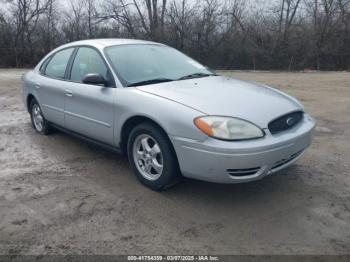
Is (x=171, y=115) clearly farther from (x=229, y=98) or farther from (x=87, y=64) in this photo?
(x=87, y=64)

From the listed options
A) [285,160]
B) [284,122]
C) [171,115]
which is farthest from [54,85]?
[285,160]

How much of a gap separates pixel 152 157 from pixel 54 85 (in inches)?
87.2

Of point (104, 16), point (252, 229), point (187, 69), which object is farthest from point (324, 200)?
point (104, 16)

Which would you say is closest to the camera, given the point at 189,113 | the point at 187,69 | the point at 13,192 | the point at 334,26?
the point at 189,113

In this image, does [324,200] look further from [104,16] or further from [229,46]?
[104,16]

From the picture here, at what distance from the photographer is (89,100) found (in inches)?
177

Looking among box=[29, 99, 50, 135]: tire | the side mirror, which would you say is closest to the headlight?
the side mirror

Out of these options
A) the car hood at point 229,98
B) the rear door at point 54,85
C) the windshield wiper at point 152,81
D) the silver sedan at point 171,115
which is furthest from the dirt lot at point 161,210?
the windshield wiper at point 152,81

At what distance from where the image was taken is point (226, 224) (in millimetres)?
3326

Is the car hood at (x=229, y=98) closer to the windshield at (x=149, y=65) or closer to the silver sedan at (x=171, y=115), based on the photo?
→ the silver sedan at (x=171, y=115)

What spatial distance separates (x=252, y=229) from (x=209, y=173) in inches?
23.6

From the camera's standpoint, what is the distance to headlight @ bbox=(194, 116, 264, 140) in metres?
3.33

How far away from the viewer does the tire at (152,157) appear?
3656 millimetres

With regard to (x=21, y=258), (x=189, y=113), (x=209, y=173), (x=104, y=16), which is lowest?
(x=21, y=258)
